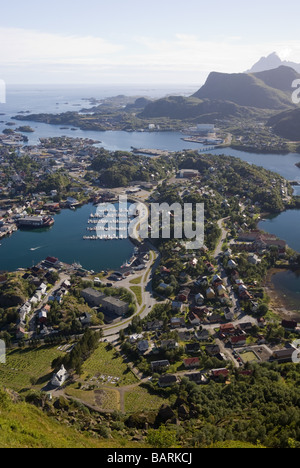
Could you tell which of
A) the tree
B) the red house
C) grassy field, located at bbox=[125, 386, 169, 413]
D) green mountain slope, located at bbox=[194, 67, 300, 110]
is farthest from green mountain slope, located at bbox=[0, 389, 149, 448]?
green mountain slope, located at bbox=[194, 67, 300, 110]

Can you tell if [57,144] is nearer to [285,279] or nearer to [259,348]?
[285,279]

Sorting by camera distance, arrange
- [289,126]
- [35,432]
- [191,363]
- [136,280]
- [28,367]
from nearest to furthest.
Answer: [35,432] < [191,363] < [28,367] < [136,280] < [289,126]

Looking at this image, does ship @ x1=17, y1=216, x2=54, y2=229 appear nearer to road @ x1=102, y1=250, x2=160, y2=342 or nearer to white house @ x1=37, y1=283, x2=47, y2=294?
road @ x1=102, y1=250, x2=160, y2=342

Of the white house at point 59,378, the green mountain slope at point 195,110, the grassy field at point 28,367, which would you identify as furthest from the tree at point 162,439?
Answer: the green mountain slope at point 195,110

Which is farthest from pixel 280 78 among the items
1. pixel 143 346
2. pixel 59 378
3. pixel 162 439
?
pixel 162 439

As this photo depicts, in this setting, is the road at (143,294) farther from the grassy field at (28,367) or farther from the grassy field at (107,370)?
the grassy field at (28,367)

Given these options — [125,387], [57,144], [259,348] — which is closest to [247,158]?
[57,144]

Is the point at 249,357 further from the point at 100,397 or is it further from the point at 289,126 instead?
the point at 289,126
